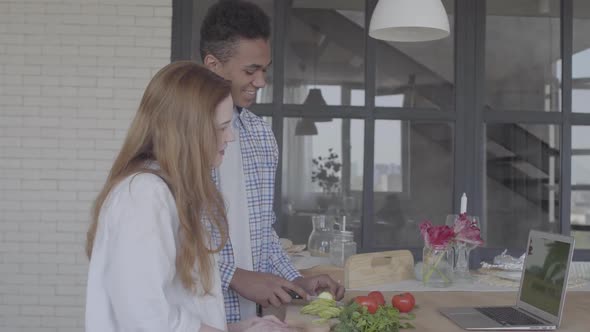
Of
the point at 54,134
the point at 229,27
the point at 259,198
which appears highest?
the point at 229,27

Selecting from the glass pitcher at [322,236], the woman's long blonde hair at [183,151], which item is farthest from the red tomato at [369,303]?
the glass pitcher at [322,236]

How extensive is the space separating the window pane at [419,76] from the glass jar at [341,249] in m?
1.78

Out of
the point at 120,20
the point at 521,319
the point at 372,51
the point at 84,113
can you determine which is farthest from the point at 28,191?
the point at 521,319

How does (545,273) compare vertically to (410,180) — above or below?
below

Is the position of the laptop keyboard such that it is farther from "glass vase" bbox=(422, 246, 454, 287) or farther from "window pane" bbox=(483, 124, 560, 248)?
"window pane" bbox=(483, 124, 560, 248)

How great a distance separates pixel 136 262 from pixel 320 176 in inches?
136

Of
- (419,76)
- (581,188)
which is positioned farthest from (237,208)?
(581,188)

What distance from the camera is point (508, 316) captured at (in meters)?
2.21

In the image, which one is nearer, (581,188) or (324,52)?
(324,52)

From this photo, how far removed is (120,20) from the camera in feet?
15.3

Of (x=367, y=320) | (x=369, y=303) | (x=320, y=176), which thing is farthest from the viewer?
(x=320, y=176)

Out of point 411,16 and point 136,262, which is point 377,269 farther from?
point 136,262

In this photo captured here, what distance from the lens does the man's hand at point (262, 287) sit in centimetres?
214

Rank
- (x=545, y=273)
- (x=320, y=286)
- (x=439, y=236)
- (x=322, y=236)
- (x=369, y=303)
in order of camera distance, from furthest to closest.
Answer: (x=322, y=236)
(x=439, y=236)
(x=320, y=286)
(x=545, y=273)
(x=369, y=303)
